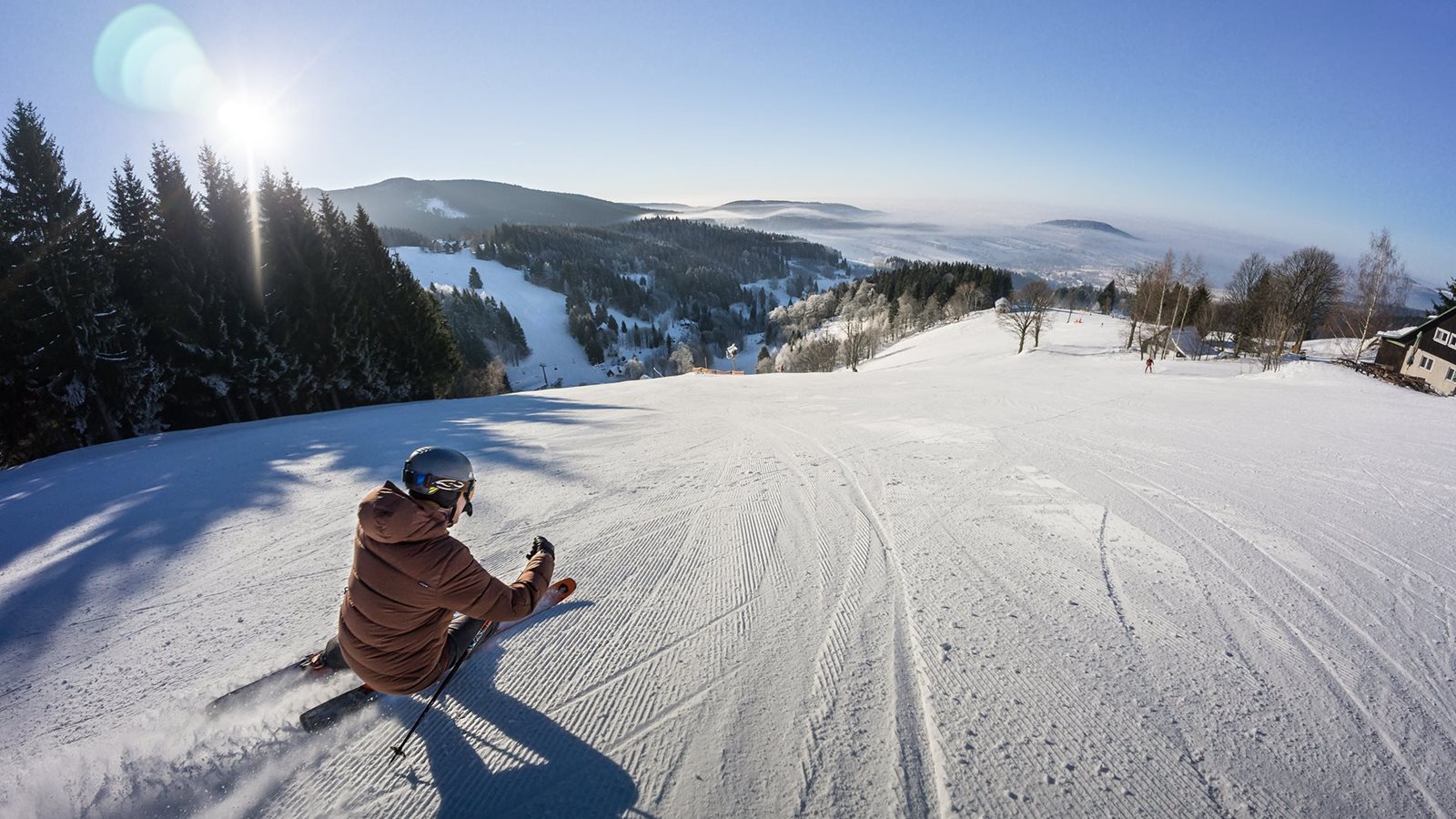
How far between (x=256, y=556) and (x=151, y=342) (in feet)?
68.9

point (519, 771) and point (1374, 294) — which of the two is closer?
point (519, 771)

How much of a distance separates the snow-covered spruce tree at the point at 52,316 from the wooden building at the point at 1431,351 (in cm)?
5779

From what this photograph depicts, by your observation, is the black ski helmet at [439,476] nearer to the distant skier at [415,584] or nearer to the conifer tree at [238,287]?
the distant skier at [415,584]

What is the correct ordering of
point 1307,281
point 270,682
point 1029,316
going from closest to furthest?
1. point 270,682
2. point 1307,281
3. point 1029,316

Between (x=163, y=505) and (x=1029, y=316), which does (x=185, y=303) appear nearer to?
(x=163, y=505)

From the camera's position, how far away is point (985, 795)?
2.64m

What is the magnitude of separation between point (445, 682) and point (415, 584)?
0.84m

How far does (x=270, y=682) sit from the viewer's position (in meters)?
3.47

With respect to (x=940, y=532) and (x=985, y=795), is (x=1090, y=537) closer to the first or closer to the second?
(x=940, y=532)

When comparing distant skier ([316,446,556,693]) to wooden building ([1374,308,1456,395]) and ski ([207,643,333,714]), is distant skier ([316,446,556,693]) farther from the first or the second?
wooden building ([1374,308,1456,395])

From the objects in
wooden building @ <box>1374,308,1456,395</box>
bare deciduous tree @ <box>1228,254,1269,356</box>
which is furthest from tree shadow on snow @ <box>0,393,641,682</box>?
bare deciduous tree @ <box>1228,254,1269,356</box>

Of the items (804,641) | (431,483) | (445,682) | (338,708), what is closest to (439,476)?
(431,483)

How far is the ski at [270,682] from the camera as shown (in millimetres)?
3273

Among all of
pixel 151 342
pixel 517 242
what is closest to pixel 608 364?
pixel 517 242
